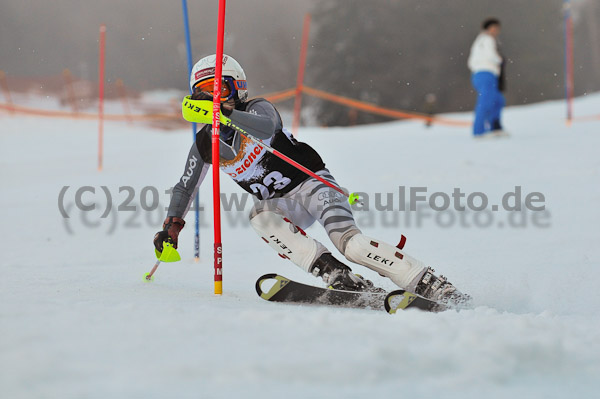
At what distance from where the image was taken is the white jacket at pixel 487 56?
862 centimetres

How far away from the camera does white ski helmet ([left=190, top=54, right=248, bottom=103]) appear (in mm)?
3143

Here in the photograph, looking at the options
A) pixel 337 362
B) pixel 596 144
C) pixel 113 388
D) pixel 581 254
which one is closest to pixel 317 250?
pixel 337 362

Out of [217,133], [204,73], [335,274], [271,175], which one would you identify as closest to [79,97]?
[204,73]

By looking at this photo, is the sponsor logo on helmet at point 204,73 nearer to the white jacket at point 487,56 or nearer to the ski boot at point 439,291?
the ski boot at point 439,291

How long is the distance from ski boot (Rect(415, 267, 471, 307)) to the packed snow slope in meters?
0.13

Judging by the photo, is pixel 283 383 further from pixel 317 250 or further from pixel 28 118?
pixel 28 118

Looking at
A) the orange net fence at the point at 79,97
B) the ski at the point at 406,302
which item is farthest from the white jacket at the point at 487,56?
the orange net fence at the point at 79,97

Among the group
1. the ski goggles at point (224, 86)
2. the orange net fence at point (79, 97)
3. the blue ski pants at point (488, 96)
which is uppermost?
the orange net fence at point (79, 97)

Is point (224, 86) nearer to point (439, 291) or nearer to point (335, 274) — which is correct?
point (335, 274)

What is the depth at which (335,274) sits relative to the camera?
9.61ft

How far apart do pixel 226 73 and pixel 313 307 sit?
1352mm

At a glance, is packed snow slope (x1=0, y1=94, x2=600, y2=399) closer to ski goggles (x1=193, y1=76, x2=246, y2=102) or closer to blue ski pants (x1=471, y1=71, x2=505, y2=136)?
blue ski pants (x1=471, y1=71, x2=505, y2=136)

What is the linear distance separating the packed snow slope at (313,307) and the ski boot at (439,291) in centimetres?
13

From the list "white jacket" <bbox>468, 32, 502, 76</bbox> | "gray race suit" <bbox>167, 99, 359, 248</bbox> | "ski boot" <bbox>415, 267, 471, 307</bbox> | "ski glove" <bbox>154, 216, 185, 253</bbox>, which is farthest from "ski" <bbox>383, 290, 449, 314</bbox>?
"white jacket" <bbox>468, 32, 502, 76</bbox>
